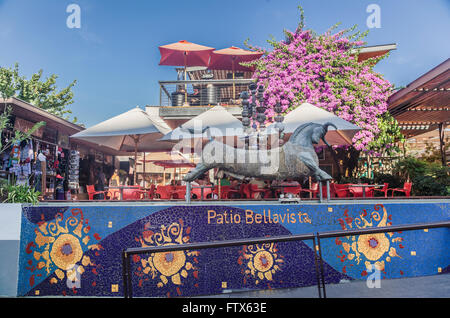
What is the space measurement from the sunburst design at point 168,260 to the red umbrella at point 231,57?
1236cm

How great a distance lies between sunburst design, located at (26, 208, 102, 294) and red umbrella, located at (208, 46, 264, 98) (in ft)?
41.4

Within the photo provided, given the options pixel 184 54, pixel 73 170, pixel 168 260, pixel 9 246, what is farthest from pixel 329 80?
pixel 73 170

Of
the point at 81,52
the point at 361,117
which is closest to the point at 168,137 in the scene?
the point at 361,117

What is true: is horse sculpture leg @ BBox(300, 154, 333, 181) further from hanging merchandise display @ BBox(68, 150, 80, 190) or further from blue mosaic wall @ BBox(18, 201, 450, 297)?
hanging merchandise display @ BBox(68, 150, 80, 190)

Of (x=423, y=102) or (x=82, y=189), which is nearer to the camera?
(x=423, y=102)

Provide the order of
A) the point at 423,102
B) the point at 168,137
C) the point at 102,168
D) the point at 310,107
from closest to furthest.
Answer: the point at 168,137 → the point at 310,107 → the point at 423,102 → the point at 102,168

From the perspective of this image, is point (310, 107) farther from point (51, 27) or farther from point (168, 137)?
point (51, 27)

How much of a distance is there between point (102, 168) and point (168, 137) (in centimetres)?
900

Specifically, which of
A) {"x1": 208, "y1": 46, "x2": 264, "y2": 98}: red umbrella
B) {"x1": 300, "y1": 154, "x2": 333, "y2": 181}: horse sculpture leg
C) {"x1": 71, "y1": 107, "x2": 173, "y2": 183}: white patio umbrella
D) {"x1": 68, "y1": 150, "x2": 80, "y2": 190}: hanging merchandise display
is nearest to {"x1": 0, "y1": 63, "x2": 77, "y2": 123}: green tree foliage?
{"x1": 68, "y1": 150, "x2": 80, "y2": 190}: hanging merchandise display

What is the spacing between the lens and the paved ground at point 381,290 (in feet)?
11.2

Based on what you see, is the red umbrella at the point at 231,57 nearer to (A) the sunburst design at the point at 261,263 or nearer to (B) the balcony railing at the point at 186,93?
(B) the balcony railing at the point at 186,93

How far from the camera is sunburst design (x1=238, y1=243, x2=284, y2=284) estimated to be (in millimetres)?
3945

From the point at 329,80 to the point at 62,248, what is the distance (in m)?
9.30

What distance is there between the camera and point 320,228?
13.0 feet
